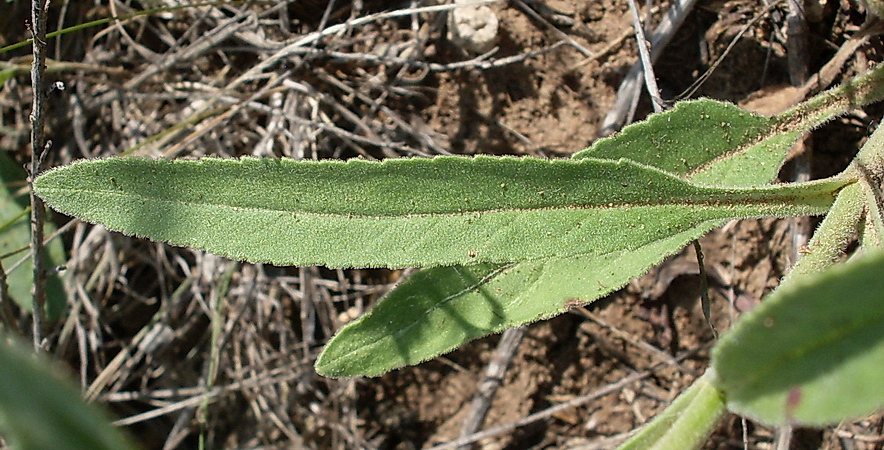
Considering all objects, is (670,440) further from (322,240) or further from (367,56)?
(367,56)

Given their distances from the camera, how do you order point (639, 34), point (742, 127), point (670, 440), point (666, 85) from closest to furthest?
point (670, 440) → point (742, 127) → point (639, 34) → point (666, 85)

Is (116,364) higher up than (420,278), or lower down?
lower down

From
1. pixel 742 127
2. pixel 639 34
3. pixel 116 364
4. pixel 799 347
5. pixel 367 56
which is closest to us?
pixel 799 347

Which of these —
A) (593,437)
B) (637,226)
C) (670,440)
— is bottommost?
(593,437)

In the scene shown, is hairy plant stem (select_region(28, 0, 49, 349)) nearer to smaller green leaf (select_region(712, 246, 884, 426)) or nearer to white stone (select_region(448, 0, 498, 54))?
white stone (select_region(448, 0, 498, 54))

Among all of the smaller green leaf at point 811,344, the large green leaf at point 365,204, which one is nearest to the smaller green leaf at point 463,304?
the large green leaf at point 365,204

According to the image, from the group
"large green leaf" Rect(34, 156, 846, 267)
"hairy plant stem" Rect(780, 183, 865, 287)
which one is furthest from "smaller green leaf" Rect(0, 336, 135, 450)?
"hairy plant stem" Rect(780, 183, 865, 287)

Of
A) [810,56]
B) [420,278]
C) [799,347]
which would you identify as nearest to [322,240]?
[420,278]

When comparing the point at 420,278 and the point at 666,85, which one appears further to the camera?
the point at 666,85
